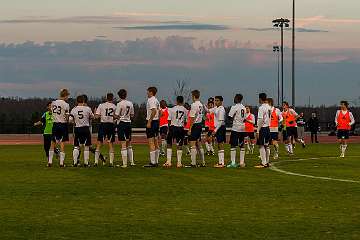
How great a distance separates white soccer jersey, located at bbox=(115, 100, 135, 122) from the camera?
82.9ft

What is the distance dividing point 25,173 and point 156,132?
4.43m

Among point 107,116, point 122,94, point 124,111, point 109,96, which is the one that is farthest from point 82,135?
point 122,94

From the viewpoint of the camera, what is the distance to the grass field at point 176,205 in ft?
39.9

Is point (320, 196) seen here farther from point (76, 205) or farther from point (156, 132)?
point (156, 132)

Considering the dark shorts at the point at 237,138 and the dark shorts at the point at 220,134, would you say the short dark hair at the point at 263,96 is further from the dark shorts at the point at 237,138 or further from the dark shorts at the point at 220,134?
the dark shorts at the point at 220,134

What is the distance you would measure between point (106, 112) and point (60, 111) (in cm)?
146

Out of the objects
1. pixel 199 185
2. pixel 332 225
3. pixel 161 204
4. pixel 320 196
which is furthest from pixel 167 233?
pixel 199 185

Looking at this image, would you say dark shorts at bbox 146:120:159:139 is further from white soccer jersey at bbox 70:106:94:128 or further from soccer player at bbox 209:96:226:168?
soccer player at bbox 209:96:226:168

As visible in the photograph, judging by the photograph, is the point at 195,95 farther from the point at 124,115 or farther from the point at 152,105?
the point at 124,115

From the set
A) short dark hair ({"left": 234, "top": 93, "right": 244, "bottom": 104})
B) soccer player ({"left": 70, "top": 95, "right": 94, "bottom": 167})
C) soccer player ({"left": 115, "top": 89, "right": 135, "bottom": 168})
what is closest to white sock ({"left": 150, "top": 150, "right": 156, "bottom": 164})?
soccer player ({"left": 115, "top": 89, "right": 135, "bottom": 168})

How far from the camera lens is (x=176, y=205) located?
50.7 feet

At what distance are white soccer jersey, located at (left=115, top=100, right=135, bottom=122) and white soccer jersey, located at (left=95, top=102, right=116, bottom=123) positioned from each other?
55 centimetres

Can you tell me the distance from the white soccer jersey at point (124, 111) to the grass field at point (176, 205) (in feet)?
6.17

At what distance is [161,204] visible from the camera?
15.6 m
